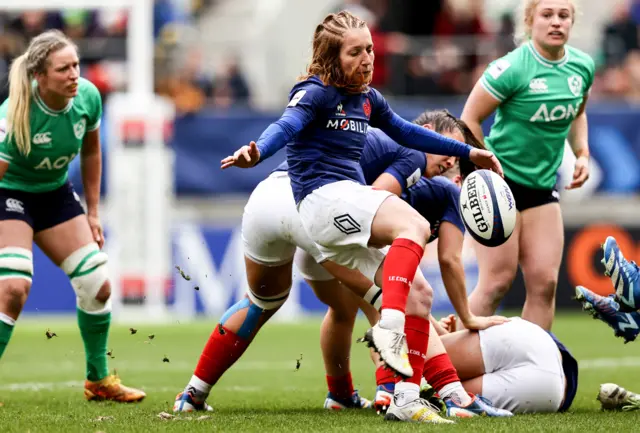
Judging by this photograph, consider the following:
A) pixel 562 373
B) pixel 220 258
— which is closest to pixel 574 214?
pixel 220 258

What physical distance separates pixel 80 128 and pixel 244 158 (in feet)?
7.34

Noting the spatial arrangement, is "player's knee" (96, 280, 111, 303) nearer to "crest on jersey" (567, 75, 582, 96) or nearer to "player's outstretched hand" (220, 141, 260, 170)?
"player's outstretched hand" (220, 141, 260, 170)

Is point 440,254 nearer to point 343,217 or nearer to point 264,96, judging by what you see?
point 343,217

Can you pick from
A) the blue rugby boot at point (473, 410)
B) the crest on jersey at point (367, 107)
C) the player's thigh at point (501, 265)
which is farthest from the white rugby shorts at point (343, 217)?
the player's thigh at point (501, 265)

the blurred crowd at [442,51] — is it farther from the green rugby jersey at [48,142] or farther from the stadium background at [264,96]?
the green rugby jersey at [48,142]

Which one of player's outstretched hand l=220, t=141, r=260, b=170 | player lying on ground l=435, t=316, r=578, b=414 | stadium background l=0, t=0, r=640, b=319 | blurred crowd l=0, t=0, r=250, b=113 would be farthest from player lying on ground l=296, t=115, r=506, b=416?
blurred crowd l=0, t=0, r=250, b=113

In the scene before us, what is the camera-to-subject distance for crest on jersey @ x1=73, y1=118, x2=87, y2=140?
6.89m

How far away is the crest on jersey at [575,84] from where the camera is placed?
23.4 feet

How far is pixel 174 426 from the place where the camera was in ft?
17.8

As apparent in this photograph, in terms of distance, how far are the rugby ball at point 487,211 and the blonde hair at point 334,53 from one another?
2.48 ft

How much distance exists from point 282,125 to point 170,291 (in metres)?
9.90

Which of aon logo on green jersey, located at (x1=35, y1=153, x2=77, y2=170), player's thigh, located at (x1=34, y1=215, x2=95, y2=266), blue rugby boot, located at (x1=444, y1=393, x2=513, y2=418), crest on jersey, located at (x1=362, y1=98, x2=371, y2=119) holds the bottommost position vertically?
blue rugby boot, located at (x1=444, y1=393, x2=513, y2=418)

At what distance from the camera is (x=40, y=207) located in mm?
6906

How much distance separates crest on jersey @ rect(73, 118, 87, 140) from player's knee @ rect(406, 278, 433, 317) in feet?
7.91
